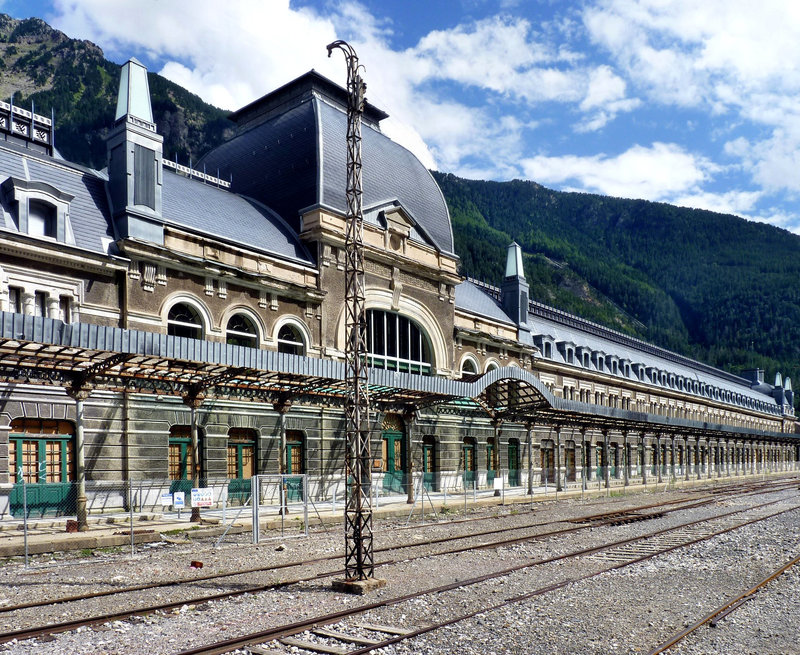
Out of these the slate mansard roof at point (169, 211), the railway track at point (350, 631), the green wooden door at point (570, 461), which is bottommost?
the green wooden door at point (570, 461)

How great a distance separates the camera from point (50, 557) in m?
17.8

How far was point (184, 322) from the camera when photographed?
94.7ft

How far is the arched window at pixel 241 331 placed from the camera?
3077 centimetres

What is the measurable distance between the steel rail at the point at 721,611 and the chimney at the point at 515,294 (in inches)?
1438

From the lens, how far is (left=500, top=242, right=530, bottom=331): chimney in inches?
2082

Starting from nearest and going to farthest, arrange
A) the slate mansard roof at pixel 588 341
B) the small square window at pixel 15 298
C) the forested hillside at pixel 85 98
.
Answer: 1. the small square window at pixel 15 298
2. the slate mansard roof at pixel 588 341
3. the forested hillside at pixel 85 98

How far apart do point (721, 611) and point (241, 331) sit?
22675 mm

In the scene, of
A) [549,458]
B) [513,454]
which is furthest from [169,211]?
[549,458]

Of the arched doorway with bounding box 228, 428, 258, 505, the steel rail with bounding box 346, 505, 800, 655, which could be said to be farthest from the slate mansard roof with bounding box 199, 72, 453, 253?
the steel rail with bounding box 346, 505, 800, 655

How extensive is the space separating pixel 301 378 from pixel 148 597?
12.9 m

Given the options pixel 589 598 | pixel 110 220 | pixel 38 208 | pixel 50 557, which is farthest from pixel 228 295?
pixel 589 598

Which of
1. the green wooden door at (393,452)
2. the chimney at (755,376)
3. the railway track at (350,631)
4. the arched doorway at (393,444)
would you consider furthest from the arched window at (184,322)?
the chimney at (755,376)

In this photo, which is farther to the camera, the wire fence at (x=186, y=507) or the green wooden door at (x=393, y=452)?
the green wooden door at (x=393, y=452)

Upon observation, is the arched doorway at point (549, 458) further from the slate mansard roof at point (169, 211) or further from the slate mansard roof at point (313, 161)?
the slate mansard roof at point (169, 211)
